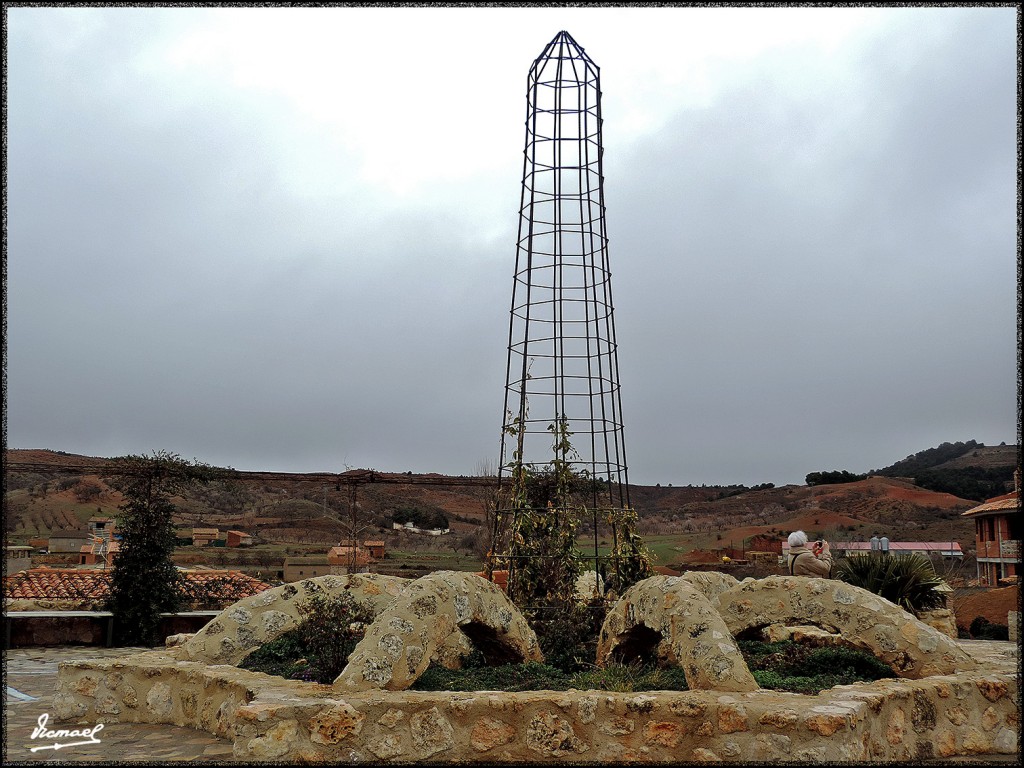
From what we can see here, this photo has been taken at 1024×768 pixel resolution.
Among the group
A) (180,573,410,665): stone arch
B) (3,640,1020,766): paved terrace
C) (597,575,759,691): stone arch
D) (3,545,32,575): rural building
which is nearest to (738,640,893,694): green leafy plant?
(597,575,759,691): stone arch

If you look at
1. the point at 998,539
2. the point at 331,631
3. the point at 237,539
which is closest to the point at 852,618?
the point at 331,631

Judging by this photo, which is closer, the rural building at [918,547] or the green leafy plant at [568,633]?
the green leafy plant at [568,633]

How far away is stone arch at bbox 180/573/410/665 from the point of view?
298 inches

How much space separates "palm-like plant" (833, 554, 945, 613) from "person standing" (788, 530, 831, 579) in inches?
75.0

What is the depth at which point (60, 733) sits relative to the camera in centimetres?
655

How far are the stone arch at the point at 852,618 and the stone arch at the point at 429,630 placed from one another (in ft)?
6.24

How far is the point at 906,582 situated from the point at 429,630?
24.6ft

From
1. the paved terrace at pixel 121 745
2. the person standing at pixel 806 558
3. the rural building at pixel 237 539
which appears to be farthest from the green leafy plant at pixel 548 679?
the rural building at pixel 237 539

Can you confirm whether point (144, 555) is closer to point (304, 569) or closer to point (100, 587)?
point (100, 587)

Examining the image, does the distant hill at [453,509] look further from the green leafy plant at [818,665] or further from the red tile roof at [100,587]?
the green leafy plant at [818,665]

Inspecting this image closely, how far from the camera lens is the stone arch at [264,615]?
24.8 ft

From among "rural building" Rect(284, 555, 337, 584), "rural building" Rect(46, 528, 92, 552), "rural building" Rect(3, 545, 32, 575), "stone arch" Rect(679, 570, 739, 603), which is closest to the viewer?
"stone arch" Rect(679, 570, 739, 603)

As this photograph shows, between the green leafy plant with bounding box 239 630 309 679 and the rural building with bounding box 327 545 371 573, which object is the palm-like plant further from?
the rural building with bounding box 327 545 371 573

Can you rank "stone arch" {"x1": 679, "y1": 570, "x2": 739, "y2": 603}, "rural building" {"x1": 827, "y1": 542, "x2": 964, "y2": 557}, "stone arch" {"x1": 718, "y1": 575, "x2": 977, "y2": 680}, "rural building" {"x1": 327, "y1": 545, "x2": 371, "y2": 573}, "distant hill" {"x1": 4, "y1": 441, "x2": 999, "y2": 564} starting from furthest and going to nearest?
"distant hill" {"x1": 4, "y1": 441, "x2": 999, "y2": 564}
"rural building" {"x1": 827, "y1": 542, "x2": 964, "y2": 557}
"rural building" {"x1": 327, "y1": 545, "x2": 371, "y2": 573}
"stone arch" {"x1": 679, "y1": 570, "x2": 739, "y2": 603}
"stone arch" {"x1": 718, "y1": 575, "x2": 977, "y2": 680}
